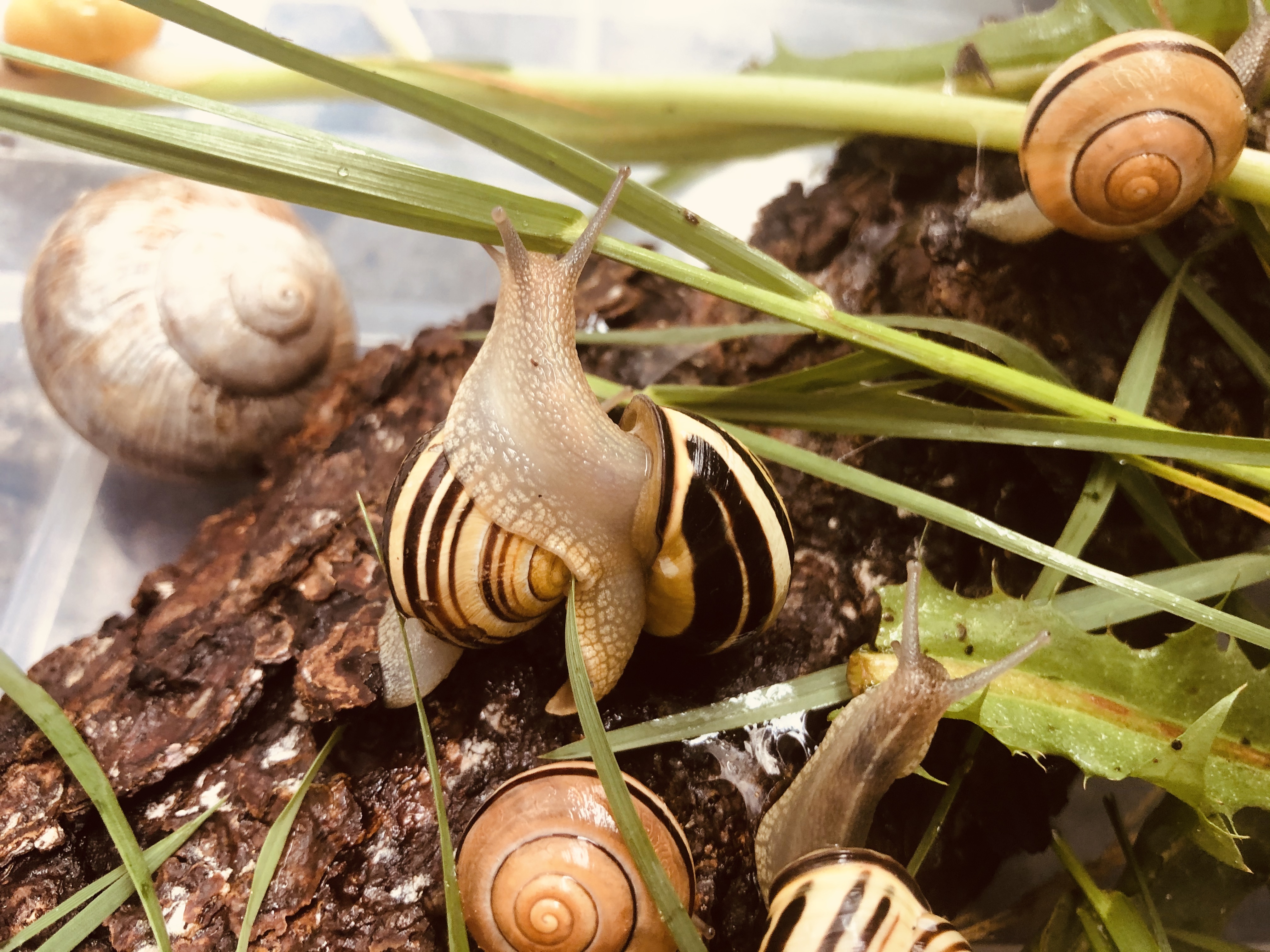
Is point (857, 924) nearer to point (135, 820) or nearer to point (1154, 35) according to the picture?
point (135, 820)

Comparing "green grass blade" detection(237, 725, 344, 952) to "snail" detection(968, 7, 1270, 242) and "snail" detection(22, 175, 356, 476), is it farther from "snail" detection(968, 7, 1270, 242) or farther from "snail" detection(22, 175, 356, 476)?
"snail" detection(968, 7, 1270, 242)

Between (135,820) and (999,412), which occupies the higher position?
(999,412)

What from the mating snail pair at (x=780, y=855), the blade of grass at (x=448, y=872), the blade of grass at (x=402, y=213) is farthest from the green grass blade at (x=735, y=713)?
the blade of grass at (x=402, y=213)

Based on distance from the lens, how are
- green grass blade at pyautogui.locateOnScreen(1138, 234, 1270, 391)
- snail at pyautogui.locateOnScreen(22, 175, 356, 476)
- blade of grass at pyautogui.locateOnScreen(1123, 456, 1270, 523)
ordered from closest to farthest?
blade of grass at pyautogui.locateOnScreen(1123, 456, 1270, 523) → green grass blade at pyautogui.locateOnScreen(1138, 234, 1270, 391) → snail at pyautogui.locateOnScreen(22, 175, 356, 476)

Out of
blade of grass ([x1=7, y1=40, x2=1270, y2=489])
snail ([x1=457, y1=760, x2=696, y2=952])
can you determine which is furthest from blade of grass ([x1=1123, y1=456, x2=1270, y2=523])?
snail ([x1=457, y1=760, x2=696, y2=952])

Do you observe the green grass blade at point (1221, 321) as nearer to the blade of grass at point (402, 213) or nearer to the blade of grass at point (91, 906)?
the blade of grass at point (402, 213)

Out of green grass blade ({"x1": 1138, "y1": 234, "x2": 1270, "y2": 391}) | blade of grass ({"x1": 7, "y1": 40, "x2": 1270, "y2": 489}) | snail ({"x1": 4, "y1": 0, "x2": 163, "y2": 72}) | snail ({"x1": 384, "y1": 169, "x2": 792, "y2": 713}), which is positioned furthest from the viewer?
snail ({"x1": 4, "y1": 0, "x2": 163, "y2": 72})

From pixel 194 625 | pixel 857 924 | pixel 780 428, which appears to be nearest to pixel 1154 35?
pixel 780 428
